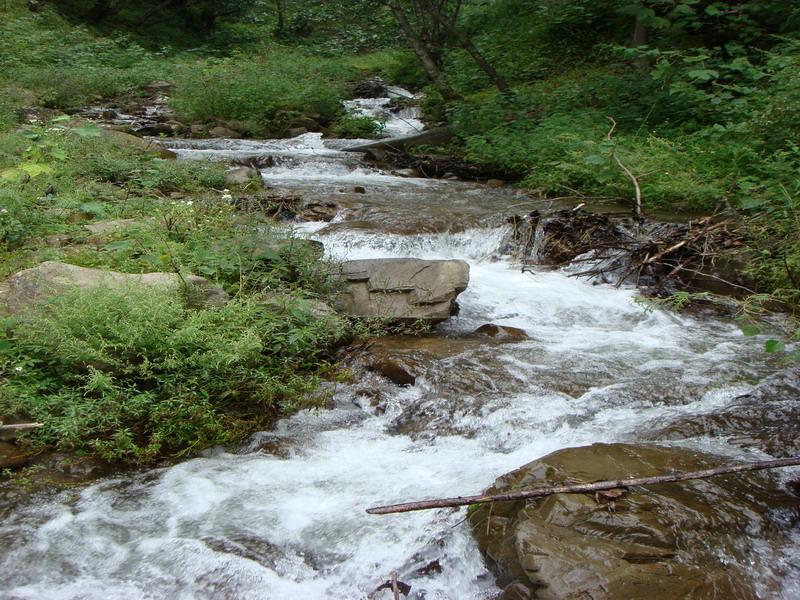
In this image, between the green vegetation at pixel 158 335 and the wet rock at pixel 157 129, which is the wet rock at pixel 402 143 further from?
the green vegetation at pixel 158 335

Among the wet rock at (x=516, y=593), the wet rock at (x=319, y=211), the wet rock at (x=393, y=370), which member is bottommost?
the wet rock at (x=319, y=211)

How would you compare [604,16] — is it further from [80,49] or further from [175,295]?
[175,295]

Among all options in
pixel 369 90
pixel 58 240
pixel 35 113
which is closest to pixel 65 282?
pixel 58 240

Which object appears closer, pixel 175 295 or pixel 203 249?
pixel 175 295

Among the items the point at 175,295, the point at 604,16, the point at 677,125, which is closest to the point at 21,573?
the point at 175,295

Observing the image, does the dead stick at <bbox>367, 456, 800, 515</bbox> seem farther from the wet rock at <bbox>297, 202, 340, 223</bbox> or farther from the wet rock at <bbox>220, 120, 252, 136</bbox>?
the wet rock at <bbox>220, 120, 252, 136</bbox>

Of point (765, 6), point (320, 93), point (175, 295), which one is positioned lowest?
point (320, 93)

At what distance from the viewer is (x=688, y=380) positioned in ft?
16.2

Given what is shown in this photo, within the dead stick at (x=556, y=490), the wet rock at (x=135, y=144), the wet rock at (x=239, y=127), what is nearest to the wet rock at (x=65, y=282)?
the dead stick at (x=556, y=490)

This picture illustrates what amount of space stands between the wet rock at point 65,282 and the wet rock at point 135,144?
225 inches

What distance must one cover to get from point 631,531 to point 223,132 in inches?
528

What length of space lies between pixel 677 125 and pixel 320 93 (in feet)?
28.6

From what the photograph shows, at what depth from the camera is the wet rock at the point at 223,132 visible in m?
14.4

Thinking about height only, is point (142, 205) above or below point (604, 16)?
below
